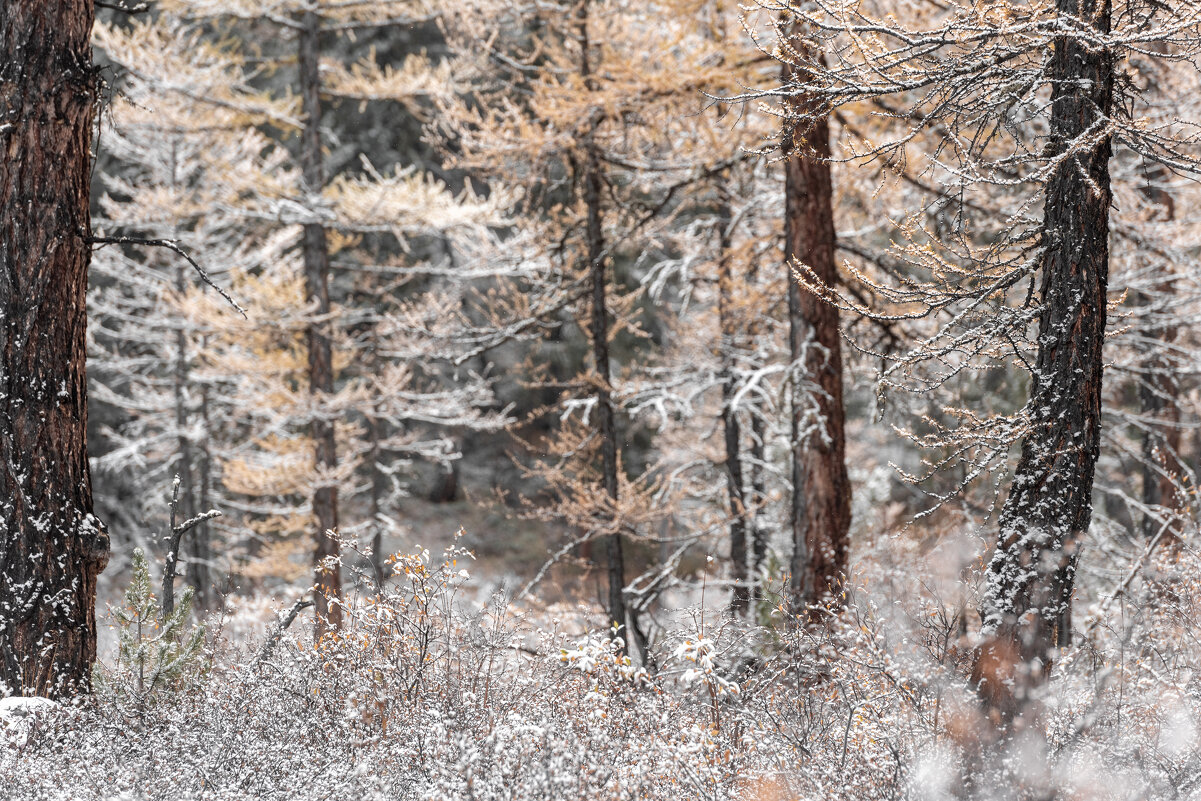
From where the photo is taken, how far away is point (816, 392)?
21.9ft

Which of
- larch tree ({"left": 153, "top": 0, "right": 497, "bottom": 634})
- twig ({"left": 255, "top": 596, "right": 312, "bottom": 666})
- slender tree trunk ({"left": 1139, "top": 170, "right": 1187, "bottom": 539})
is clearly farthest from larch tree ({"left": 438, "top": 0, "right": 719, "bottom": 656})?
slender tree trunk ({"left": 1139, "top": 170, "right": 1187, "bottom": 539})

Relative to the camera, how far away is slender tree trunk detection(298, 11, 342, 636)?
36.2 feet

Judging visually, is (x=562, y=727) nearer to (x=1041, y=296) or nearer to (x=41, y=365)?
(x=1041, y=296)

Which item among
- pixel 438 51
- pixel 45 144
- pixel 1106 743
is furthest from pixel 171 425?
pixel 1106 743

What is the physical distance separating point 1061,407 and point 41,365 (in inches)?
201

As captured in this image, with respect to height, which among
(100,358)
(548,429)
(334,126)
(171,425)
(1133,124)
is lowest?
(548,429)

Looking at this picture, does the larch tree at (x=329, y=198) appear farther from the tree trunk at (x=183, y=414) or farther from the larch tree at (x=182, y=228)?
the tree trunk at (x=183, y=414)

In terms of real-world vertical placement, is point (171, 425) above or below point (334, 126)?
below

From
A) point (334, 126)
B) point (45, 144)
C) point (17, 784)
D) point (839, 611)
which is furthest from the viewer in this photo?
point (334, 126)

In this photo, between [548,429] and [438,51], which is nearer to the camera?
[438,51]

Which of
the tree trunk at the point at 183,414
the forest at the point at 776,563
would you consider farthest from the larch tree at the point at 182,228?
the forest at the point at 776,563

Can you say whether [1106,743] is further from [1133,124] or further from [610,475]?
[610,475]

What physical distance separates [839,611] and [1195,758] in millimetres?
A: 2934

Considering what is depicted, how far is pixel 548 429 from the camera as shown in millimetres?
22703
